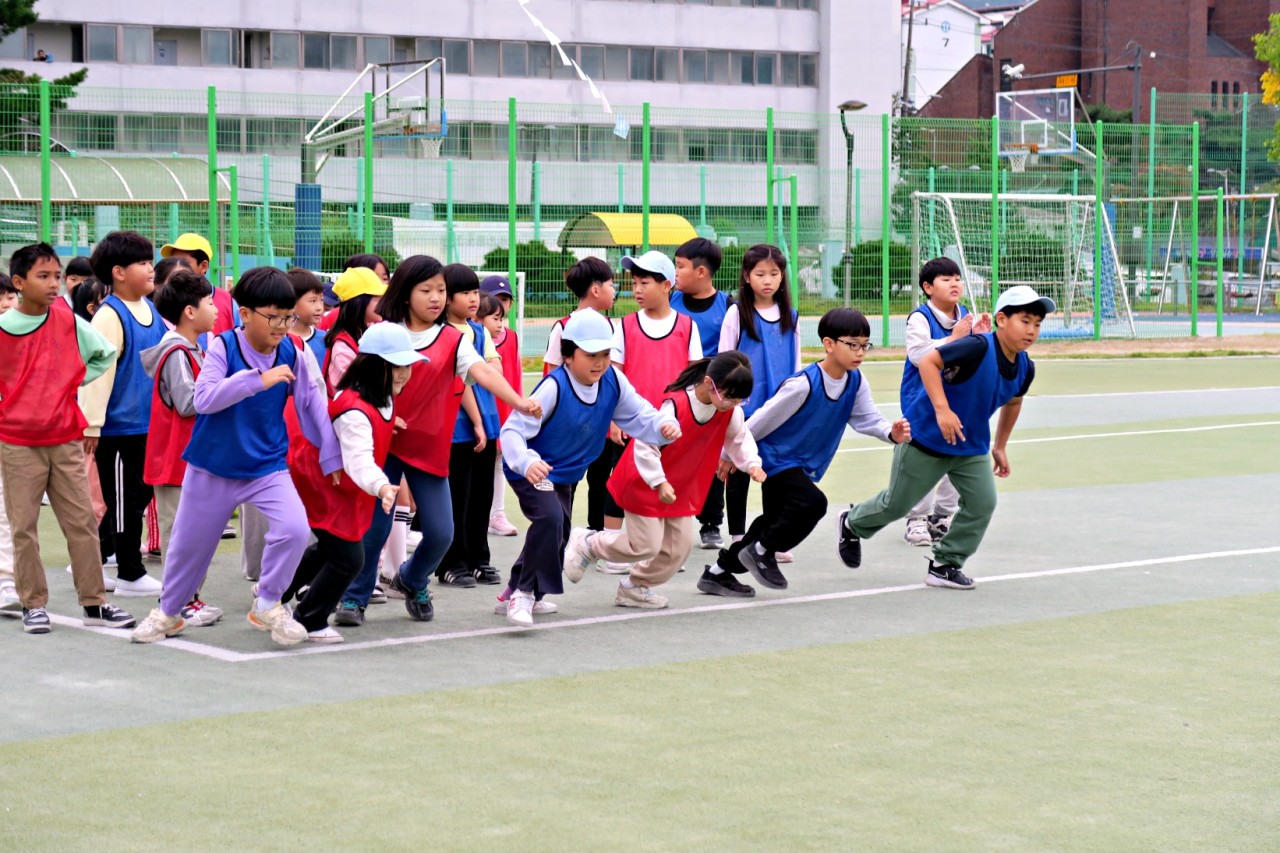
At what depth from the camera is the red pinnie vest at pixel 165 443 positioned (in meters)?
7.47

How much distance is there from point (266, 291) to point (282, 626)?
4.38ft

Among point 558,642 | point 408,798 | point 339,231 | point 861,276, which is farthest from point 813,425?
point 861,276

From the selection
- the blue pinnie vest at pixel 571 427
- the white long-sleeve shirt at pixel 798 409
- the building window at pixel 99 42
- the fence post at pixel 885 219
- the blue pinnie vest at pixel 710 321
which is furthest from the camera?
the building window at pixel 99 42

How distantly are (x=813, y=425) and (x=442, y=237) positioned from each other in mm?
16827

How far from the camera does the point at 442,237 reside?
24.1 metres

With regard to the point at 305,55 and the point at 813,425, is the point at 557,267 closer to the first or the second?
the point at 813,425

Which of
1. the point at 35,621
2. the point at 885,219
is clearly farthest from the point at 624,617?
the point at 885,219

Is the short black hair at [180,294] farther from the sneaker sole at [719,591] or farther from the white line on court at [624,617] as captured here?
the sneaker sole at [719,591]

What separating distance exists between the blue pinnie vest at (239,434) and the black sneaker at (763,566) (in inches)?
92.8

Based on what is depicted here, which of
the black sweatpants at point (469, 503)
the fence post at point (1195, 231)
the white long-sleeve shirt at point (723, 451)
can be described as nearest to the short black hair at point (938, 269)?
the white long-sleeve shirt at point (723, 451)

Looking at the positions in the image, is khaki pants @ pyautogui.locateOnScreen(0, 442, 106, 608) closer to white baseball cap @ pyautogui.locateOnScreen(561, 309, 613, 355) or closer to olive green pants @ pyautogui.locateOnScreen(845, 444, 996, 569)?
white baseball cap @ pyautogui.locateOnScreen(561, 309, 613, 355)

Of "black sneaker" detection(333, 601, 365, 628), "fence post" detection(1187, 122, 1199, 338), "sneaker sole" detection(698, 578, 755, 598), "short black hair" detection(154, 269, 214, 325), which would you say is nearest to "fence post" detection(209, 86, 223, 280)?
"short black hair" detection(154, 269, 214, 325)

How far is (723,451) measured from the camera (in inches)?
299

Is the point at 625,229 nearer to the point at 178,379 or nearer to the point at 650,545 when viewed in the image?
the point at 650,545
